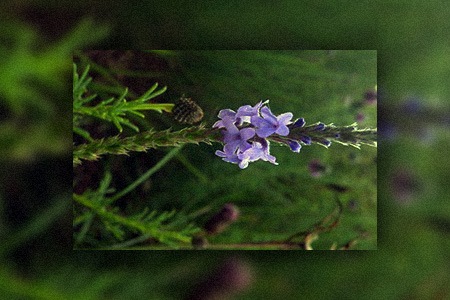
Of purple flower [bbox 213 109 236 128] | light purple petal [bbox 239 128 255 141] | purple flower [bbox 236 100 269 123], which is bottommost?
light purple petal [bbox 239 128 255 141]

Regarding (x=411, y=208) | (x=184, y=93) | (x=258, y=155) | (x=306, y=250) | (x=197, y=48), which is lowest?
(x=306, y=250)

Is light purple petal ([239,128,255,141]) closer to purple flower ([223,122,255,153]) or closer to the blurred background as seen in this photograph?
purple flower ([223,122,255,153])

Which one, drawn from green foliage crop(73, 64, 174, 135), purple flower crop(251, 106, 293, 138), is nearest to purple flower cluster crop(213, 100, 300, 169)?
purple flower crop(251, 106, 293, 138)

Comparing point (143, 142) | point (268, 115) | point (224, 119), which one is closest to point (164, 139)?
point (143, 142)

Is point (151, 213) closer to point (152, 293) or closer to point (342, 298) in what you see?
point (152, 293)

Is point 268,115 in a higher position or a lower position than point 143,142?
higher

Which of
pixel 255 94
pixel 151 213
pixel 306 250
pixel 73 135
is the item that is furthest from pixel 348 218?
pixel 73 135

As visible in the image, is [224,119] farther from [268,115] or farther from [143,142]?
[143,142]
